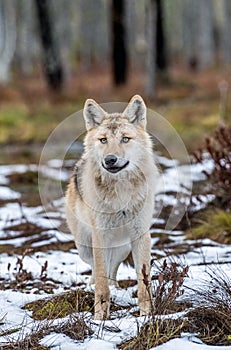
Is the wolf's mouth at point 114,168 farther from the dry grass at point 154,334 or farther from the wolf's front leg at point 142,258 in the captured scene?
the dry grass at point 154,334

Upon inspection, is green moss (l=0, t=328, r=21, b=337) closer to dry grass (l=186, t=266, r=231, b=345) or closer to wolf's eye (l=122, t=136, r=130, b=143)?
dry grass (l=186, t=266, r=231, b=345)

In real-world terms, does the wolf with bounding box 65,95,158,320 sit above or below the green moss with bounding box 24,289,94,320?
above

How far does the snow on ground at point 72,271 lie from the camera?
13.0ft

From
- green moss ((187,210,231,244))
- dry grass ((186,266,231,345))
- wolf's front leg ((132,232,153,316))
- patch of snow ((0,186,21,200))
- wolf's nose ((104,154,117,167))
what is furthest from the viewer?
patch of snow ((0,186,21,200))

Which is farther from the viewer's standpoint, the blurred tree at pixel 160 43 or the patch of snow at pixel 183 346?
the blurred tree at pixel 160 43

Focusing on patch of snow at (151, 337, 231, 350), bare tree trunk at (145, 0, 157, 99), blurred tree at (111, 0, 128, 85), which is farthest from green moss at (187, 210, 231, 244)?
blurred tree at (111, 0, 128, 85)

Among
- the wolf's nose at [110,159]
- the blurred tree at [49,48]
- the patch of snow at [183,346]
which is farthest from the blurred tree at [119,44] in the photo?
the patch of snow at [183,346]

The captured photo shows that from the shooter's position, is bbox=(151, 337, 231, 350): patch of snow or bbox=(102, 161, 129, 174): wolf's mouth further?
bbox=(102, 161, 129, 174): wolf's mouth

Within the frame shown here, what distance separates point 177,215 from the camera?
7.36 metres

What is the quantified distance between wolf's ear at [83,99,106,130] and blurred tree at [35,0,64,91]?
A: 13098mm

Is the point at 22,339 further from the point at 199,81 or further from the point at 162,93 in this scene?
the point at 199,81

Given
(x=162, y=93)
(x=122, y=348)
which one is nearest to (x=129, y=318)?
(x=122, y=348)

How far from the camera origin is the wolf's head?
4.50m

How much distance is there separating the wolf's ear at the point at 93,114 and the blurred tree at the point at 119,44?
1443cm
